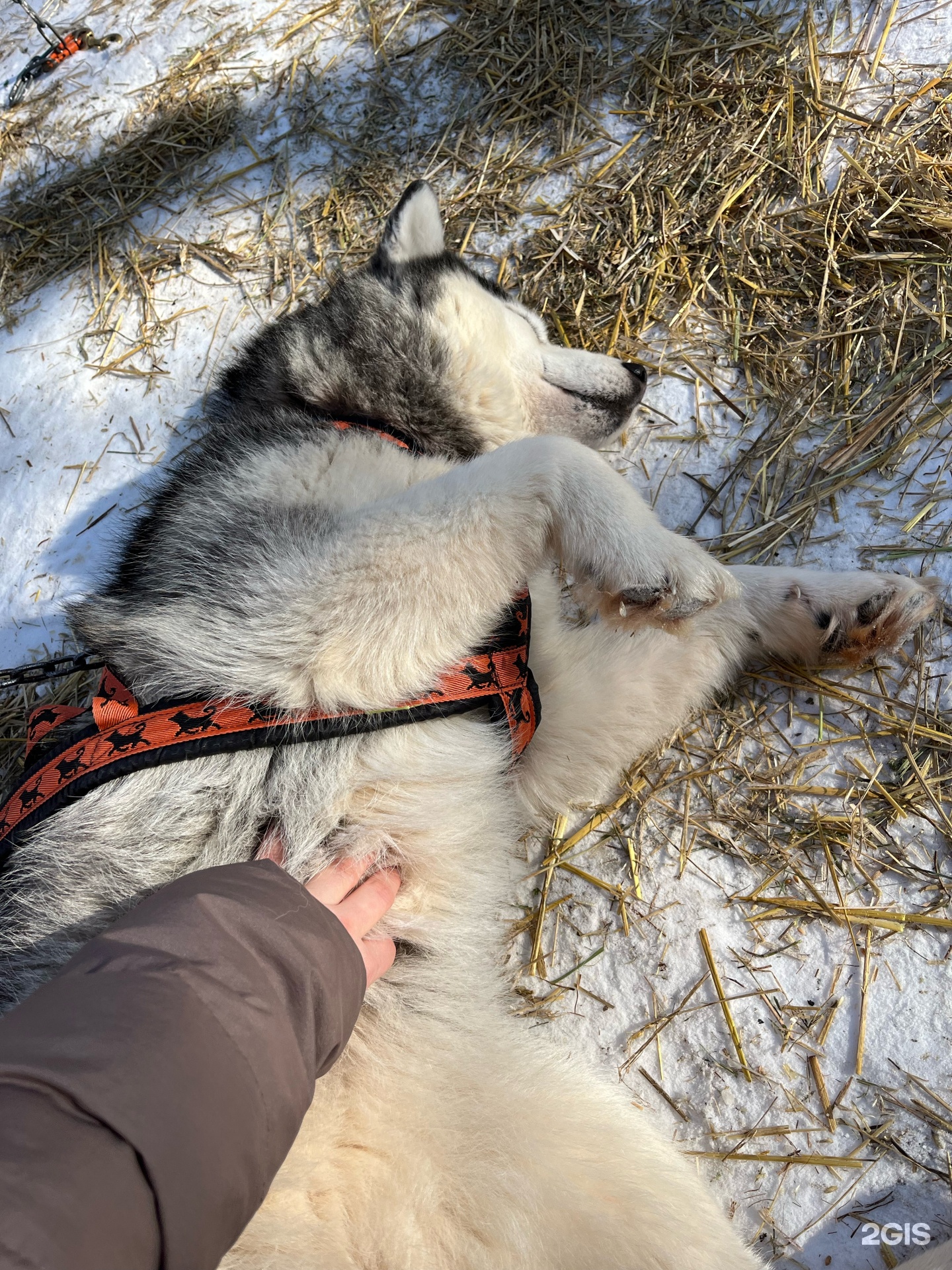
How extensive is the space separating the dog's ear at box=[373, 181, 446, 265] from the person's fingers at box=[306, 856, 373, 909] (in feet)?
6.60

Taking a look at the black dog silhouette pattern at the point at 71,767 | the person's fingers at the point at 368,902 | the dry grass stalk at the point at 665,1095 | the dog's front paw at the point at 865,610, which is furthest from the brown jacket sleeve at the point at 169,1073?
the dog's front paw at the point at 865,610

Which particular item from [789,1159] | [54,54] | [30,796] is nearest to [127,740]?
[30,796]

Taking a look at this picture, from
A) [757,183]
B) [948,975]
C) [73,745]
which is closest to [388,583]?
[73,745]

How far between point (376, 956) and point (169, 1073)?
0.70 metres

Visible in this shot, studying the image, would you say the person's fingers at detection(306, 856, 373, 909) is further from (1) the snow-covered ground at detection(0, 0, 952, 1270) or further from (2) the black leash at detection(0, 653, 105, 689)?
(2) the black leash at detection(0, 653, 105, 689)

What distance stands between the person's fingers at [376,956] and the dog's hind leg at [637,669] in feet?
2.35

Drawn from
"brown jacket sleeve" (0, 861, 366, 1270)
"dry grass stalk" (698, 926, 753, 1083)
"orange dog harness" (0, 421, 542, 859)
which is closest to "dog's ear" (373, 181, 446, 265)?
"orange dog harness" (0, 421, 542, 859)

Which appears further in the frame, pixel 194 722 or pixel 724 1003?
pixel 724 1003

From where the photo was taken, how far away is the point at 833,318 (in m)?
2.59

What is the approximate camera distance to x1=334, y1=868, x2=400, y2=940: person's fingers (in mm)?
1736

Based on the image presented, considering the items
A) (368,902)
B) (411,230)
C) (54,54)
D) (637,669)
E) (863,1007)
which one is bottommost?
(863,1007)

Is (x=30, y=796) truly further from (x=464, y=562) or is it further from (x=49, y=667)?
(x=464, y=562)

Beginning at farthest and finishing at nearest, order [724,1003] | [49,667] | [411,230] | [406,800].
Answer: [411,230] < [49,667] < [724,1003] < [406,800]

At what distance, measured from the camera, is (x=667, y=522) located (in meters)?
2.65
